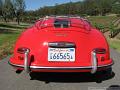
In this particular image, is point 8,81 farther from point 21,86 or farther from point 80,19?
→ point 80,19

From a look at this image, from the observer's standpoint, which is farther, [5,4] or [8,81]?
[5,4]

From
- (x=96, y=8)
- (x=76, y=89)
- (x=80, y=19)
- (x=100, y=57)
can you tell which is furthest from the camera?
(x=96, y=8)

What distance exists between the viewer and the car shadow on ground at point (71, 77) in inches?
283

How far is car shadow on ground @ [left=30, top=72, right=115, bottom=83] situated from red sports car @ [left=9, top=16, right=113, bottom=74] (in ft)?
2.16

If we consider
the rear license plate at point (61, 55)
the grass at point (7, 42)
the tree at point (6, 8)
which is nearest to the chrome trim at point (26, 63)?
the rear license plate at point (61, 55)

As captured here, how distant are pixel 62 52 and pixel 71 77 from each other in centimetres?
113

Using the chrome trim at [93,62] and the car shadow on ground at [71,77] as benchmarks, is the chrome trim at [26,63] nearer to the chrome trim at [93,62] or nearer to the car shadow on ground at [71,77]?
the car shadow on ground at [71,77]

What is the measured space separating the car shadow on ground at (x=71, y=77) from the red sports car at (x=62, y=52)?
66 centimetres

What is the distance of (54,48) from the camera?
260 inches

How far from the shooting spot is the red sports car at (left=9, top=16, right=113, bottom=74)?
6.52m

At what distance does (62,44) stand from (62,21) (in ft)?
4.09

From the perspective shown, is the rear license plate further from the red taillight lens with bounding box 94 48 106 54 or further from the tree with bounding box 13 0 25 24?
the tree with bounding box 13 0 25 24

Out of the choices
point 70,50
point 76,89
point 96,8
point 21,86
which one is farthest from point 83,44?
point 96,8

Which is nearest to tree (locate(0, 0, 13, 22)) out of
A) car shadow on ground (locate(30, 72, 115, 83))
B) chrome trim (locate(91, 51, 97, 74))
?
car shadow on ground (locate(30, 72, 115, 83))
